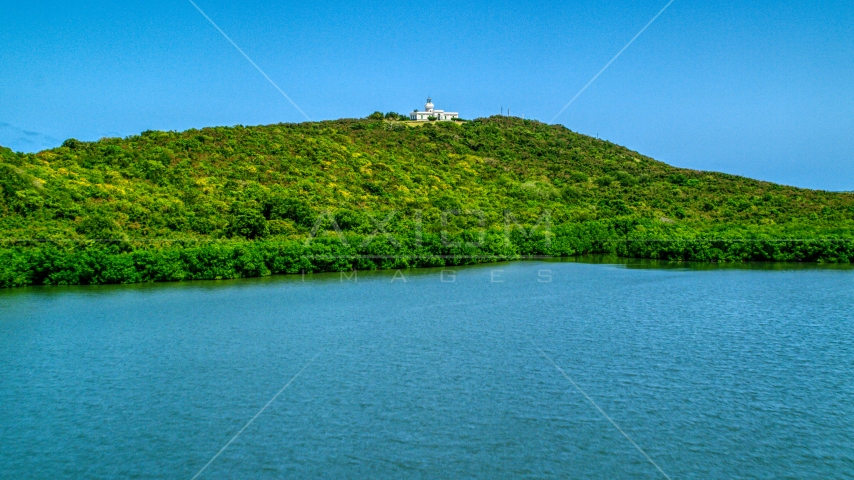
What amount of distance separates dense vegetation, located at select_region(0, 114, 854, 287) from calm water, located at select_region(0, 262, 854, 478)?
30.2ft

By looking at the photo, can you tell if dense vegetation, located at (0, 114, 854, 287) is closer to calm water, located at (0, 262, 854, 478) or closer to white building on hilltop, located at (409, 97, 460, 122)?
calm water, located at (0, 262, 854, 478)

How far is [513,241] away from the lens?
176ft

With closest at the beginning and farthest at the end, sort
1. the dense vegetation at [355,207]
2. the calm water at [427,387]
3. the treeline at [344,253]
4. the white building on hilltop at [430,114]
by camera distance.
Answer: the calm water at [427,387] < the treeline at [344,253] < the dense vegetation at [355,207] < the white building on hilltop at [430,114]

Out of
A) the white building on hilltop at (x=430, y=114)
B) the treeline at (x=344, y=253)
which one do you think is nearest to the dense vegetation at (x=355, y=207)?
the treeline at (x=344, y=253)

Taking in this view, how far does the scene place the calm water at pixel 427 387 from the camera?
10969 mm

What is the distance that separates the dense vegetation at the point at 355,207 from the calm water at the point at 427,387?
30.2 feet

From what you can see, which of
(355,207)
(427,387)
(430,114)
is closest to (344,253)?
(355,207)

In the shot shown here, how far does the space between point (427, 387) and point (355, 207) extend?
40866 millimetres

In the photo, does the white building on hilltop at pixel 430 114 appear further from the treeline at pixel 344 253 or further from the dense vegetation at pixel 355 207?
the treeline at pixel 344 253

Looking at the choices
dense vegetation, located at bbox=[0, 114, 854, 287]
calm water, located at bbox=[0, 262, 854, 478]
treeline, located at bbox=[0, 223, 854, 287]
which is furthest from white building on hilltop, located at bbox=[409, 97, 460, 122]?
calm water, located at bbox=[0, 262, 854, 478]

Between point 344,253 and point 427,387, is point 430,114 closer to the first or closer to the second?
point 344,253

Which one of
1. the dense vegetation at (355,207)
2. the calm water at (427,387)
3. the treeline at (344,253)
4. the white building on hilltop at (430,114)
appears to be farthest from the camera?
the white building on hilltop at (430,114)

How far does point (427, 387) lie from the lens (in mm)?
14883

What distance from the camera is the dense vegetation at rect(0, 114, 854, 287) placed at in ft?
120
